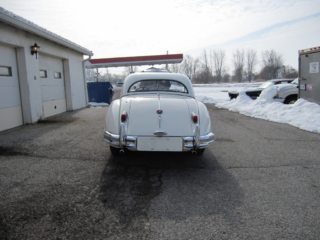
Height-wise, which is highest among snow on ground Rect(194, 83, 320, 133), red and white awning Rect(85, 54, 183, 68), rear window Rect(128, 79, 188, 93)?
red and white awning Rect(85, 54, 183, 68)

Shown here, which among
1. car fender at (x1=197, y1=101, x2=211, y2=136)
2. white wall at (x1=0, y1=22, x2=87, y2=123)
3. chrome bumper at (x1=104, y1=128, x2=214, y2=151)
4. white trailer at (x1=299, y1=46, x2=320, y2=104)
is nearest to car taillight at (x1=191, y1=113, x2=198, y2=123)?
car fender at (x1=197, y1=101, x2=211, y2=136)

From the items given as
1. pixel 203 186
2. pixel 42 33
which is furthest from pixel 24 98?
pixel 203 186

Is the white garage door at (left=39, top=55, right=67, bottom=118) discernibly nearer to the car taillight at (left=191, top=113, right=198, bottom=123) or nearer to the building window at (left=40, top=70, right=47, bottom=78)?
the building window at (left=40, top=70, right=47, bottom=78)

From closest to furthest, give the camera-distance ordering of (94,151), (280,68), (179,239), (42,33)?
1. (179,239)
2. (94,151)
3. (42,33)
4. (280,68)

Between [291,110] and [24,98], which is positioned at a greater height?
[24,98]

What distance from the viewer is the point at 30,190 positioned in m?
3.08

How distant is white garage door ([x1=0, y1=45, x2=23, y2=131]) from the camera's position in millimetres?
6930

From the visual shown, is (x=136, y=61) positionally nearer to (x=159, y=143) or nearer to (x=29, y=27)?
(x=29, y=27)

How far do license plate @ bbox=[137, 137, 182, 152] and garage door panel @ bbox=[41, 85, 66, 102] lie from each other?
7.29m

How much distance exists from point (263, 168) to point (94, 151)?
3.26 metres

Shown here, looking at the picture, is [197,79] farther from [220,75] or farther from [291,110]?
[291,110]

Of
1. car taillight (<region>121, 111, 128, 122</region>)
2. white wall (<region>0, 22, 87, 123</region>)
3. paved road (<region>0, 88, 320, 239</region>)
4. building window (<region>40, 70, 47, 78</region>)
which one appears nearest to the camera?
paved road (<region>0, 88, 320, 239</region>)

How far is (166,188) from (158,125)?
3.14ft

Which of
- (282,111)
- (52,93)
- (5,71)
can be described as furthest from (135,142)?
(52,93)
